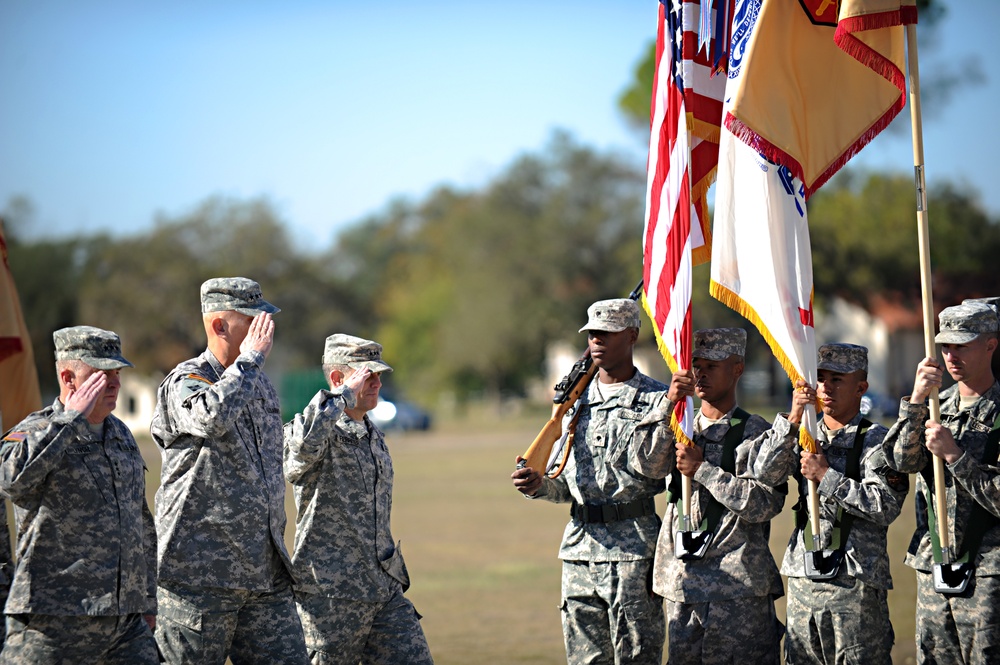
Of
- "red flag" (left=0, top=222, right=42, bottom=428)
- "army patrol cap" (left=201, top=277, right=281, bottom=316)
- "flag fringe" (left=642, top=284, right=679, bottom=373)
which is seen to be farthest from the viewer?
"red flag" (left=0, top=222, right=42, bottom=428)

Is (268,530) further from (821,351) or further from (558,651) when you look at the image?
(558,651)

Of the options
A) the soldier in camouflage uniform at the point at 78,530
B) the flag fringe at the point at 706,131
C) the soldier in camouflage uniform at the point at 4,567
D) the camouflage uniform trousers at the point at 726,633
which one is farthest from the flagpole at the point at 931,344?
the soldier in camouflage uniform at the point at 4,567

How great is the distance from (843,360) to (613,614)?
1.90 m

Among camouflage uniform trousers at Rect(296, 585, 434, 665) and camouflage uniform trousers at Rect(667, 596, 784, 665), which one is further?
camouflage uniform trousers at Rect(296, 585, 434, 665)

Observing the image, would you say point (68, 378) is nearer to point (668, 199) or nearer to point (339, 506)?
point (339, 506)

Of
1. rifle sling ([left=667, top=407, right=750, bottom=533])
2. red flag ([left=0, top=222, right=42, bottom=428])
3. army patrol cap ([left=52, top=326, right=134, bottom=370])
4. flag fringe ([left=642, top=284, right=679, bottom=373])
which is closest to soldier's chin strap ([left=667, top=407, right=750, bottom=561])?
rifle sling ([left=667, top=407, right=750, bottom=533])

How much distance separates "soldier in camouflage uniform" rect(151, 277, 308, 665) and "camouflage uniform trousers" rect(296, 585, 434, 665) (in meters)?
0.38

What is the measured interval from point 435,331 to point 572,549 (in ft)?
233

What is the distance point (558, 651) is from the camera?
31.4 ft

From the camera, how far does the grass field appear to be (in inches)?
391

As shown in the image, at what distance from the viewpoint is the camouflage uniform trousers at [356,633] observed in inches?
255

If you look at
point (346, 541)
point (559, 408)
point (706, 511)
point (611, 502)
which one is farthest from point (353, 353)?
point (706, 511)

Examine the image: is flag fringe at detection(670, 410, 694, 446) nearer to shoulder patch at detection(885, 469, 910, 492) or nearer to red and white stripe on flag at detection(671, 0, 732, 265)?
shoulder patch at detection(885, 469, 910, 492)

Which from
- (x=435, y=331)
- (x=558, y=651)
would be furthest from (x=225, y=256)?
(x=558, y=651)
